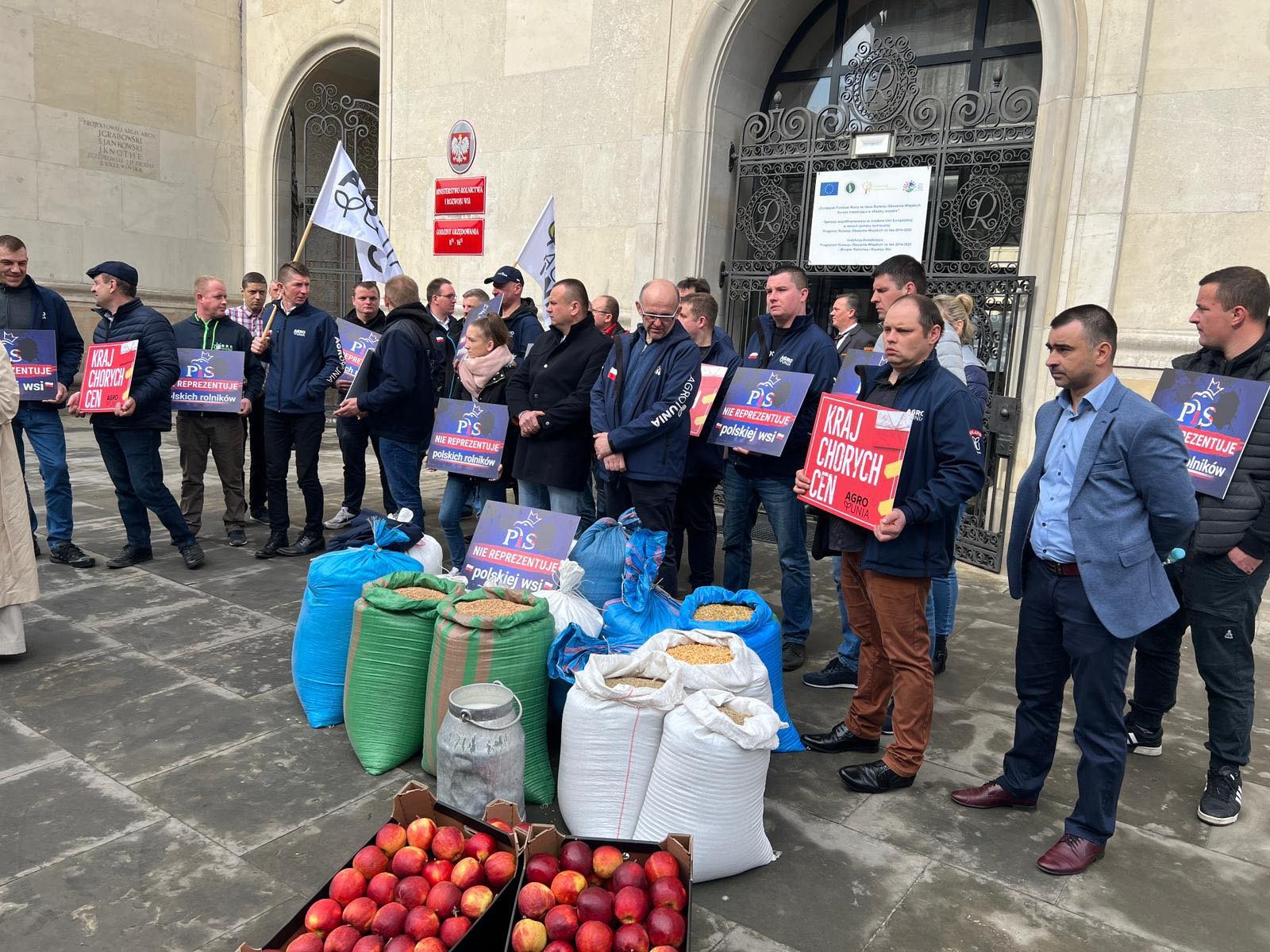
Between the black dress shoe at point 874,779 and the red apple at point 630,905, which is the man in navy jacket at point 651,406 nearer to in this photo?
the black dress shoe at point 874,779

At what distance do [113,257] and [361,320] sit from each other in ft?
25.7

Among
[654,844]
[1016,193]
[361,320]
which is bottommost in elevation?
[654,844]

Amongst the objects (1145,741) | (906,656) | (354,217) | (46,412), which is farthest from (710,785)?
(354,217)

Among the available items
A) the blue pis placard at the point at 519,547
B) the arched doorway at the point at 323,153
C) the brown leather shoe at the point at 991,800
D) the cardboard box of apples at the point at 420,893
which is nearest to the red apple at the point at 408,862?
the cardboard box of apples at the point at 420,893

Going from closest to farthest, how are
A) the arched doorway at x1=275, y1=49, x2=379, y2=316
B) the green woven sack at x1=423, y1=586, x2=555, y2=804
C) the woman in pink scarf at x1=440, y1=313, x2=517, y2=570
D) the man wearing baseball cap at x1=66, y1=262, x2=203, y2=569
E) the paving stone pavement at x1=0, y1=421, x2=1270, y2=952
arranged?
the paving stone pavement at x1=0, y1=421, x2=1270, y2=952 → the green woven sack at x1=423, y1=586, x2=555, y2=804 → the man wearing baseball cap at x1=66, y1=262, x2=203, y2=569 → the woman in pink scarf at x1=440, y1=313, x2=517, y2=570 → the arched doorway at x1=275, y1=49, x2=379, y2=316

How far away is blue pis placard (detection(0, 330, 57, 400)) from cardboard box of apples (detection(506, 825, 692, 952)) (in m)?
5.34

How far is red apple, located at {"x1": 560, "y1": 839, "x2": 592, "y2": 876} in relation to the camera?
7.70ft

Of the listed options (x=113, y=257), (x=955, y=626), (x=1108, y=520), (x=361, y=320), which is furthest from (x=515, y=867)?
(x=113, y=257)

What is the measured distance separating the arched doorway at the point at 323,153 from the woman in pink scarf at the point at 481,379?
370 inches

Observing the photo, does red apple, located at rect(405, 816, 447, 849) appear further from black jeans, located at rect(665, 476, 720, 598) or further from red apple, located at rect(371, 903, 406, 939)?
black jeans, located at rect(665, 476, 720, 598)

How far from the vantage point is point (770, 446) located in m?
5.14

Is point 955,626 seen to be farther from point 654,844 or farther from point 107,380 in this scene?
point 107,380

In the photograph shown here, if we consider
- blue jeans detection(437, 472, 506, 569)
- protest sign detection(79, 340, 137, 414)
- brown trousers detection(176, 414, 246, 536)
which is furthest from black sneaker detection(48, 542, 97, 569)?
blue jeans detection(437, 472, 506, 569)

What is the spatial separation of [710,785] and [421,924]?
1098 millimetres
